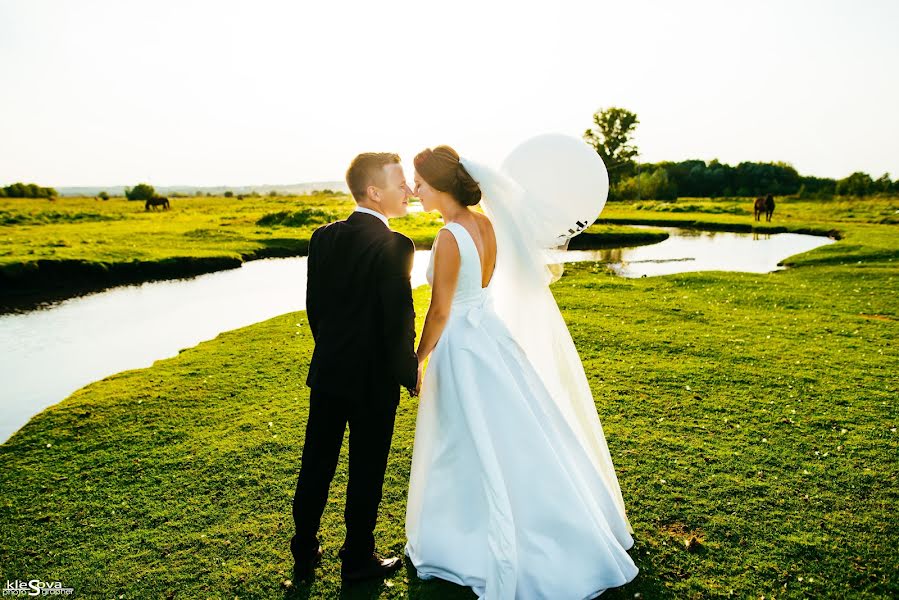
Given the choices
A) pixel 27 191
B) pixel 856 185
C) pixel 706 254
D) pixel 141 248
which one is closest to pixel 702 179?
pixel 856 185

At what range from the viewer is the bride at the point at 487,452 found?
3811 millimetres

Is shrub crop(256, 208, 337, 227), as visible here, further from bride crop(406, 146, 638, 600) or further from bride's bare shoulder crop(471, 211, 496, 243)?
bride crop(406, 146, 638, 600)

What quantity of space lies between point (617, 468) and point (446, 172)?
3.81 metres

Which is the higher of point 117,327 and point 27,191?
point 27,191

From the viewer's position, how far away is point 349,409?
12.5 feet

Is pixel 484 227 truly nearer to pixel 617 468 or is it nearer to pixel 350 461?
pixel 350 461

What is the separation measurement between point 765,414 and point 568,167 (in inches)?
191

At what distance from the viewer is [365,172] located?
3.69 metres

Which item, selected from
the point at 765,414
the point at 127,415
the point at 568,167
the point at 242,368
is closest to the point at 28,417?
the point at 127,415

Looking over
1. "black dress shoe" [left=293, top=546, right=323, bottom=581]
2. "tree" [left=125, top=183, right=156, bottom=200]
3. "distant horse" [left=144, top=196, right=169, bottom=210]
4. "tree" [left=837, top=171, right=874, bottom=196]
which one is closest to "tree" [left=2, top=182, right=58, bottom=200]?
"tree" [left=125, top=183, right=156, bottom=200]

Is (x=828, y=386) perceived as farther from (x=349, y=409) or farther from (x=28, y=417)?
(x=28, y=417)

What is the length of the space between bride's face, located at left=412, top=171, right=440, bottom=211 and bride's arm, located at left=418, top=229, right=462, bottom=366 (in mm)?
317

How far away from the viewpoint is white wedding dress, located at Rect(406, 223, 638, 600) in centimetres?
379

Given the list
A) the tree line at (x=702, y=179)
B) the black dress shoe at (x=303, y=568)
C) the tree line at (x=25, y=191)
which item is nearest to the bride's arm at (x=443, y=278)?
the black dress shoe at (x=303, y=568)
